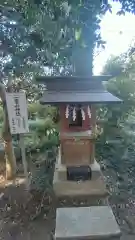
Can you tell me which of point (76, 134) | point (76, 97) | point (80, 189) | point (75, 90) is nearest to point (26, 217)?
point (80, 189)

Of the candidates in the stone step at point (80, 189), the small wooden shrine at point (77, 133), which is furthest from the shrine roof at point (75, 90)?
the stone step at point (80, 189)

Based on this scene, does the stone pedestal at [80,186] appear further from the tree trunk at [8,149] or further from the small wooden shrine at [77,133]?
the tree trunk at [8,149]

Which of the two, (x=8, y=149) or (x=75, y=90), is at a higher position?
(x=75, y=90)

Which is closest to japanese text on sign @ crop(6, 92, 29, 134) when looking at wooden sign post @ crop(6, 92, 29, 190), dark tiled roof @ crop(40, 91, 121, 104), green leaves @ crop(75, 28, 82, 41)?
→ wooden sign post @ crop(6, 92, 29, 190)

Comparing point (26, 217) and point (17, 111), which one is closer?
point (26, 217)

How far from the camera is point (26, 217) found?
156 inches

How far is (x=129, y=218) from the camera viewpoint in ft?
12.9

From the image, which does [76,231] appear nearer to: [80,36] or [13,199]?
[80,36]

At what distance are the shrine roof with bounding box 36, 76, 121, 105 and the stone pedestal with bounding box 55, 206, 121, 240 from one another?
1937mm

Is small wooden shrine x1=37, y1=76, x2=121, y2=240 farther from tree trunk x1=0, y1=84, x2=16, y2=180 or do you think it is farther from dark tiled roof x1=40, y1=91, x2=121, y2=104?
tree trunk x1=0, y1=84, x2=16, y2=180

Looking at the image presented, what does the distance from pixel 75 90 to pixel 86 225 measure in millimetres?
2676

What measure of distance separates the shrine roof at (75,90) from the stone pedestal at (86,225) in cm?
194

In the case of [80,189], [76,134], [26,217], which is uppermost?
[76,134]

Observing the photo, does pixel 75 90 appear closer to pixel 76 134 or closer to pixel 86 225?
pixel 76 134
